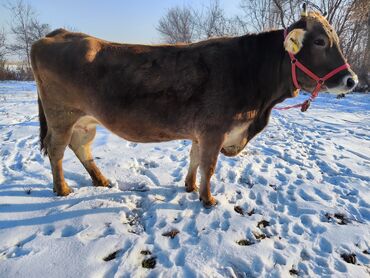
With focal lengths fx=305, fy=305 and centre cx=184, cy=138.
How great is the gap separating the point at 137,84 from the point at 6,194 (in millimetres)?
2243

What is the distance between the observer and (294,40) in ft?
10.1

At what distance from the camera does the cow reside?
3371 millimetres

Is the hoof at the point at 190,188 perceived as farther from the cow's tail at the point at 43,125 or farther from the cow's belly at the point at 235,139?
the cow's tail at the point at 43,125

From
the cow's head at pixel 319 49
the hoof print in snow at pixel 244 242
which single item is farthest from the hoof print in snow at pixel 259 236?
the cow's head at pixel 319 49

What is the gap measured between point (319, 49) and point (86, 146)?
10.3 ft

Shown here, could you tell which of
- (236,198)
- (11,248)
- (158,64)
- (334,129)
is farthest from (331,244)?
(334,129)

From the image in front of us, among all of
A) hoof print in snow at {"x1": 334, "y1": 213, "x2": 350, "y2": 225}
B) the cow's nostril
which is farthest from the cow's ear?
hoof print in snow at {"x1": 334, "y1": 213, "x2": 350, "y2": 225}

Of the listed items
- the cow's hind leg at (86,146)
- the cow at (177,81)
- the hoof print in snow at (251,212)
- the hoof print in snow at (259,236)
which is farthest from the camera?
the cow's hind leg at (86,146)

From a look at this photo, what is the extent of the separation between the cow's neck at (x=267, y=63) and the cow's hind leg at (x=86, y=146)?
221 cm

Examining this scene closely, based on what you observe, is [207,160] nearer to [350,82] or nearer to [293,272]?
[293,272]

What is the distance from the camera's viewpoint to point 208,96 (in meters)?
3.37

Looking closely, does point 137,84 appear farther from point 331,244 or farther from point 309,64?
point 331,244

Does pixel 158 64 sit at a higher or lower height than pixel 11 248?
higher

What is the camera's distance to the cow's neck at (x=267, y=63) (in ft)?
11.3
